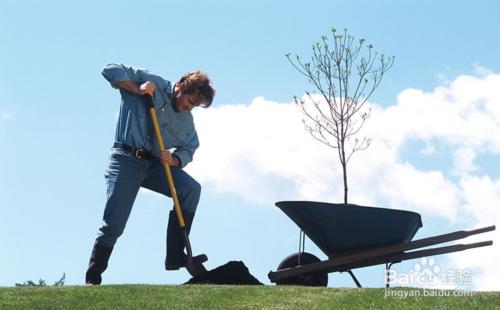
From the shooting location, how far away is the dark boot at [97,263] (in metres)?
6.31

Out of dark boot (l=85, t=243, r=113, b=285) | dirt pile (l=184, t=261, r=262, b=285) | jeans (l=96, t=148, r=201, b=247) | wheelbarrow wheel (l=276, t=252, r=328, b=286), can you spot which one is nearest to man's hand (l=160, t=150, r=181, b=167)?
jeans (l=96, t=148, r=201, b=247)

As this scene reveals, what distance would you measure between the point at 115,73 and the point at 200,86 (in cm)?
64

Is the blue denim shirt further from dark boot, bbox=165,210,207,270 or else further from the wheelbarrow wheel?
the wheelbarrow wheel

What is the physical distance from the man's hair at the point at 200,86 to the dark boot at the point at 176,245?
92 cm

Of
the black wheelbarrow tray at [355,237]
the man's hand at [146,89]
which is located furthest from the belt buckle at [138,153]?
the black wheelbarrow tray at [355,237]

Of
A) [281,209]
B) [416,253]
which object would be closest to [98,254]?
[281,209]

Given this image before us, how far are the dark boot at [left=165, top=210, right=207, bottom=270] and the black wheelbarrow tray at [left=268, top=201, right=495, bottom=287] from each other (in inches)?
27.9

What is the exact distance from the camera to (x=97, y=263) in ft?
20.8

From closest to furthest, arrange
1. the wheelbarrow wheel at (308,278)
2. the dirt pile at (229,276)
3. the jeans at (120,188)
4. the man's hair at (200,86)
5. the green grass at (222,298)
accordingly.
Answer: the green grass at (222,298) → the jeans at (120,188) → the man's hair at (200,86) → the dirt pile at (229,276) → the wheelbarrow wheel at (308,278)

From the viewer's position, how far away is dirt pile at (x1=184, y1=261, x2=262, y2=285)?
21.5ft

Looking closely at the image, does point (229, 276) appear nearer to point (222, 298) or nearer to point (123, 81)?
point (222, 298)

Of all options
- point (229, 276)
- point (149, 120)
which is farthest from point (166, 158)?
point (229, 276)

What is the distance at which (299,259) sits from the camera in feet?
22.7

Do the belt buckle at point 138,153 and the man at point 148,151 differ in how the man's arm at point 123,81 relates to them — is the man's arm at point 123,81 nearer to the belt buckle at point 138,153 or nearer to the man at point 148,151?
the man at point 148,151
